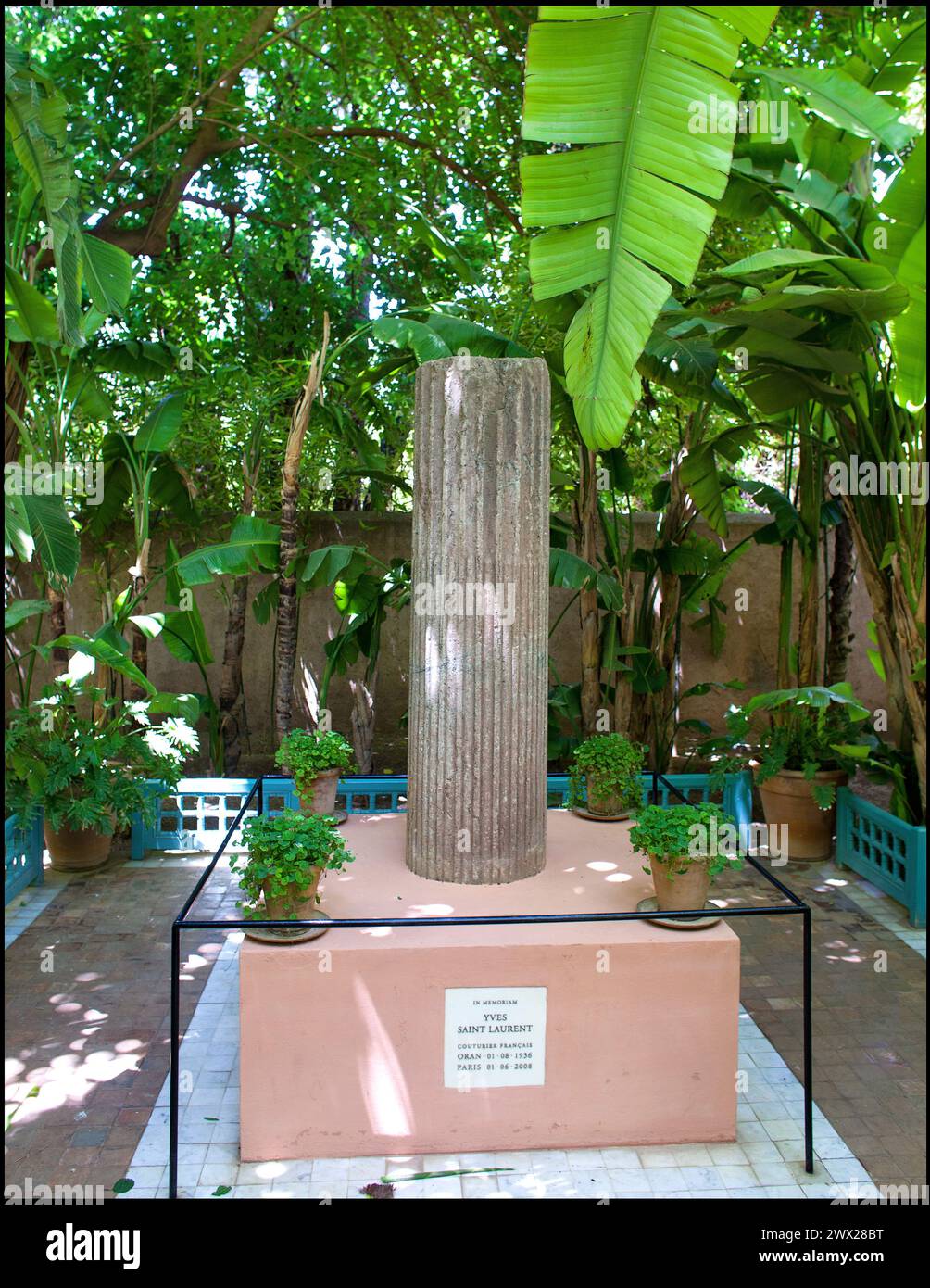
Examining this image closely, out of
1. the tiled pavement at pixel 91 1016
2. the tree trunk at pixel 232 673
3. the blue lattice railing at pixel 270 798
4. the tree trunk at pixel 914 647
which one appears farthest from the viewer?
the tree trunk at pixel 232 673

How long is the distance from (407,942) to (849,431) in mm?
4663

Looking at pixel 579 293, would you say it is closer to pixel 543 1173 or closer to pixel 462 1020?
pixel 462 1020

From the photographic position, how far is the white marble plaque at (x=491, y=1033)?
405 cm

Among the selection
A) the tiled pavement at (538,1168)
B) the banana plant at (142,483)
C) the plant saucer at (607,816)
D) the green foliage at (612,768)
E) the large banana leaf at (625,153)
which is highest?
the large banana leaf at (625,153)

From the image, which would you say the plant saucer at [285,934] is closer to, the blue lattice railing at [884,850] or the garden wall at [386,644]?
the blue lattice railing at [884,850]

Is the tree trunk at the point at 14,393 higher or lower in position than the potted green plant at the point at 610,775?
higher

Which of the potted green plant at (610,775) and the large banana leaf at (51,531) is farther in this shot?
the large banana leaf at (51,531)

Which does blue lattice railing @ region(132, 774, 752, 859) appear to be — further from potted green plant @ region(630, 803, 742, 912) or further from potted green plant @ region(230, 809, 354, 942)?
potted green plant @ region(230, 809, 354, 942)

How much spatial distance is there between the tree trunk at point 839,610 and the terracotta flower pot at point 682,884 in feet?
16.9

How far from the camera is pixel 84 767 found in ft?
22.4

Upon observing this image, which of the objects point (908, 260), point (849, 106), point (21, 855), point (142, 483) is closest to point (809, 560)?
point (908, 260)

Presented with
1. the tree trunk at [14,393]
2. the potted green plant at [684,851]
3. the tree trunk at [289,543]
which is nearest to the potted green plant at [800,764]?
the tree trunk at [289,543]

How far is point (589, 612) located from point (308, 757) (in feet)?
9.76

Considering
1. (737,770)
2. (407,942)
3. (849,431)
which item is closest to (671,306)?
(849,431)
